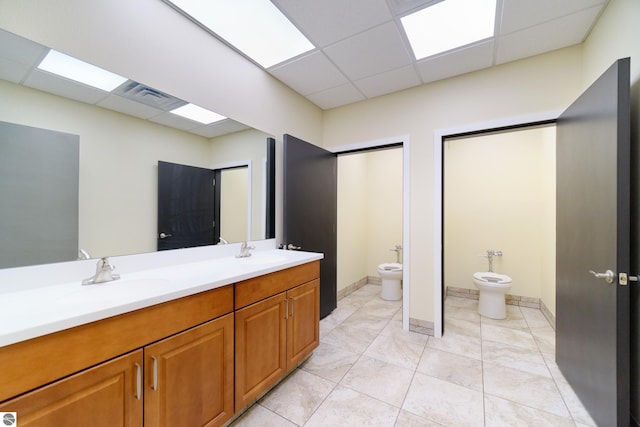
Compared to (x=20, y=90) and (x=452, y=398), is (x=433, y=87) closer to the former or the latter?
(x=452, y=398)

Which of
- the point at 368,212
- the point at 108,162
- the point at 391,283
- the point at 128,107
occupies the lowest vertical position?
the point at 391,283

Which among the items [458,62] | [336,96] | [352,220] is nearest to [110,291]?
[336,96]

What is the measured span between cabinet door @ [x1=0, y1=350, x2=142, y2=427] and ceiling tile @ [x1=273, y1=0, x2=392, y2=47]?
2109 millimetres

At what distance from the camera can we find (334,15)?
1.68m

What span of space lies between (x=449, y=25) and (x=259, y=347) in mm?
2576

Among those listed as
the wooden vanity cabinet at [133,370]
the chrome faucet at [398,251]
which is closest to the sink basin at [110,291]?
the wooden vanity cabinet at [133,370]

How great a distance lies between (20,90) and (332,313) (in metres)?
3.01

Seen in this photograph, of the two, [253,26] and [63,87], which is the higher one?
[253,26]

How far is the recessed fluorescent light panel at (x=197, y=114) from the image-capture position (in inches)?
66.6

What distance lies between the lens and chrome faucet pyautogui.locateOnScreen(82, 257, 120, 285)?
1.18m

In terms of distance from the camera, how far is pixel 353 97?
281 cm

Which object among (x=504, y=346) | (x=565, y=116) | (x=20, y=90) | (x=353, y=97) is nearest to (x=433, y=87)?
(x=353, y=97)

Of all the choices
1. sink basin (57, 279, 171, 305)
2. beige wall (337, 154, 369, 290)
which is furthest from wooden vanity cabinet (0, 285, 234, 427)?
beige wall (337, 154, 369, 290)

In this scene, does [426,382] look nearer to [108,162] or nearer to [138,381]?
[138,381]
